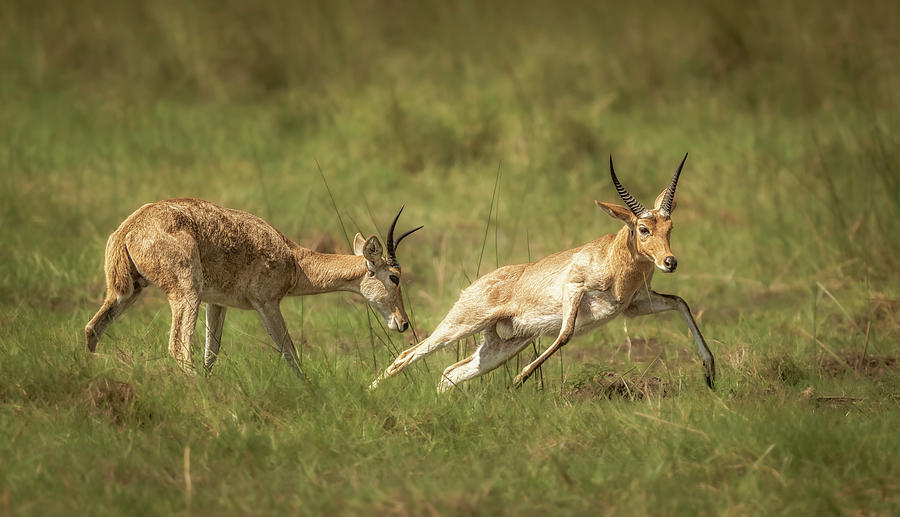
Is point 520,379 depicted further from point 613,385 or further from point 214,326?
point 214,326

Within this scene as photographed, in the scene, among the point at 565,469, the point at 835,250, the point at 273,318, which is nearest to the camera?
the point at 565,469

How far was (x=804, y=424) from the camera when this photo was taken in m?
6.06

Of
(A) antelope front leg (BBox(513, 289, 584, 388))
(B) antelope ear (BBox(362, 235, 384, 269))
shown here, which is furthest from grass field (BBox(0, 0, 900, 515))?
(B) antelope ear (BBox(362, 235, 384, 269))

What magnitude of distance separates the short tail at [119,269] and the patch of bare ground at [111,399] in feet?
2.95

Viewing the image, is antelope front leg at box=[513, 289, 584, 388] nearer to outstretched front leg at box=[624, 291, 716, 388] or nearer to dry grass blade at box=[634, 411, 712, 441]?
outstretched front leg at box=[624, 291, 716, 388]

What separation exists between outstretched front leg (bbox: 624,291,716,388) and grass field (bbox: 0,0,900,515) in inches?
6.9

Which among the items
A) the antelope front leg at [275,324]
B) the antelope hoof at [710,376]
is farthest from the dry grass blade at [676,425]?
the antelope front leg at [275,324]

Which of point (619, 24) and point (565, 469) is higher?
point (619, 24)

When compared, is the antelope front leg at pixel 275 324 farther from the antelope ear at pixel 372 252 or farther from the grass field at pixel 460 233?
the antelope ear at pixel 372 252

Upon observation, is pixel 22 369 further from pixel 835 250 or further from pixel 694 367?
pixel 835 250

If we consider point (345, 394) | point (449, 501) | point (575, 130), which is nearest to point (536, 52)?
point (575, 130)

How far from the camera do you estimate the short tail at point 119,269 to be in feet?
23.8

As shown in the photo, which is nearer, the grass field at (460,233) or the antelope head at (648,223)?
the grass field at (460,233)

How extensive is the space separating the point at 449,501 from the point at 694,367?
125 inches
